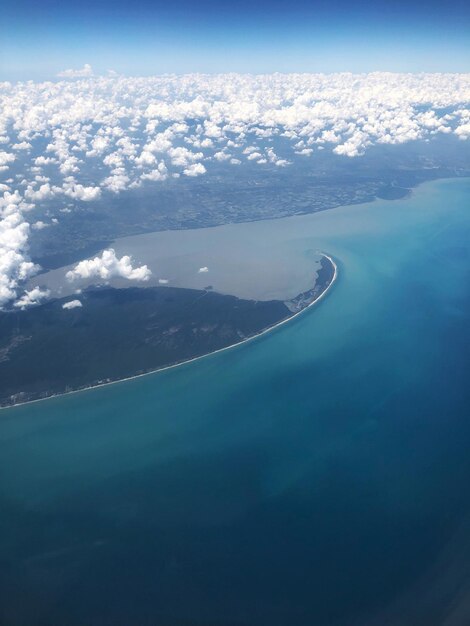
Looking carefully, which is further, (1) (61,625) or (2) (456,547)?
(2) (456,547)

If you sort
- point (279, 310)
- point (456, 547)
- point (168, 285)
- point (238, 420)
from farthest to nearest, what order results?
point (168, 285), point (279, 310), point (238, 420), point (456, 547)

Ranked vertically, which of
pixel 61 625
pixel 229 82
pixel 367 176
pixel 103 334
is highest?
pixel 229 82

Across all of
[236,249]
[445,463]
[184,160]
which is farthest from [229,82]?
[445,463]

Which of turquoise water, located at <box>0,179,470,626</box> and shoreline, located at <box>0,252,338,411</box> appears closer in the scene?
turquoise water, located at <box>0,179,470,626</box>

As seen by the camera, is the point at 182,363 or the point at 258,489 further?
the point at 182,363

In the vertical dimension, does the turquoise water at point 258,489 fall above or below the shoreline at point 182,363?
below

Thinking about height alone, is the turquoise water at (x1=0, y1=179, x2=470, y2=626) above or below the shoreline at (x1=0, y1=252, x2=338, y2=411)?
below

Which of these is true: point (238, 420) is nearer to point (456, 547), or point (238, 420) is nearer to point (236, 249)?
point (456, 547)

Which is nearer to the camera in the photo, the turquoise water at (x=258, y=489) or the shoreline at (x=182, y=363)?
the turquoise water at (x=258, y=489)
